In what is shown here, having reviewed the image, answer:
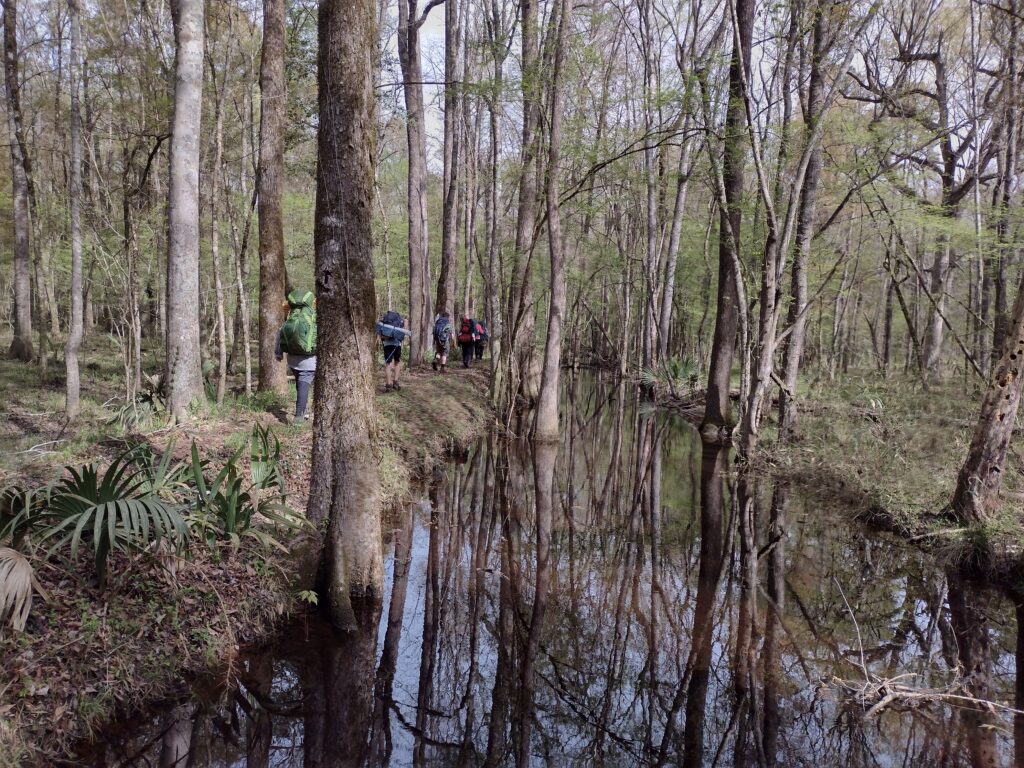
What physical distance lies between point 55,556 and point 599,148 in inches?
437

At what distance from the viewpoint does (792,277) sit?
1241 centimetres

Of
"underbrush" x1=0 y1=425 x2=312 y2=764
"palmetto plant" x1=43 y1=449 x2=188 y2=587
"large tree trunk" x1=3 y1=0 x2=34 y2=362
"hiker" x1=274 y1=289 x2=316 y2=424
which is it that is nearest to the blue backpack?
"hiker" x1=274 y1=289 x2=316 y2=424

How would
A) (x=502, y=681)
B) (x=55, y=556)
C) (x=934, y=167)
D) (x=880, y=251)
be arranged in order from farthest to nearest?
(x=880, y=251) → (x=934, y=167) → (x=502, y=681) → (x=55, y=556)

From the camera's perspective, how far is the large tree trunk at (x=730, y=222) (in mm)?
10883

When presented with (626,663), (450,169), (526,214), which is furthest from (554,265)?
(626,663)

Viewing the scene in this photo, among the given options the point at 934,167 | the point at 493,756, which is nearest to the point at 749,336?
the point at 934,167

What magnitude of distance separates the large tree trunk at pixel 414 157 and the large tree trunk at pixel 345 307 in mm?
9856

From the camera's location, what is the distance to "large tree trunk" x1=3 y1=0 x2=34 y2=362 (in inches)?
486

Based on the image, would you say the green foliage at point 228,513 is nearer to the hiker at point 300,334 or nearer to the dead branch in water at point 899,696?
the hiker at point 300,334

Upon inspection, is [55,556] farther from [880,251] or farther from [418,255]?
[880,251]

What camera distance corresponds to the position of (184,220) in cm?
758

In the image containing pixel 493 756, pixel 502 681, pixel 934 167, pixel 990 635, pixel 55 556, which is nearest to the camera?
pixel 493 756

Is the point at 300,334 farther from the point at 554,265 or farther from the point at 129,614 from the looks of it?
the point at 554,265

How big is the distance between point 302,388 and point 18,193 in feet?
38.0
